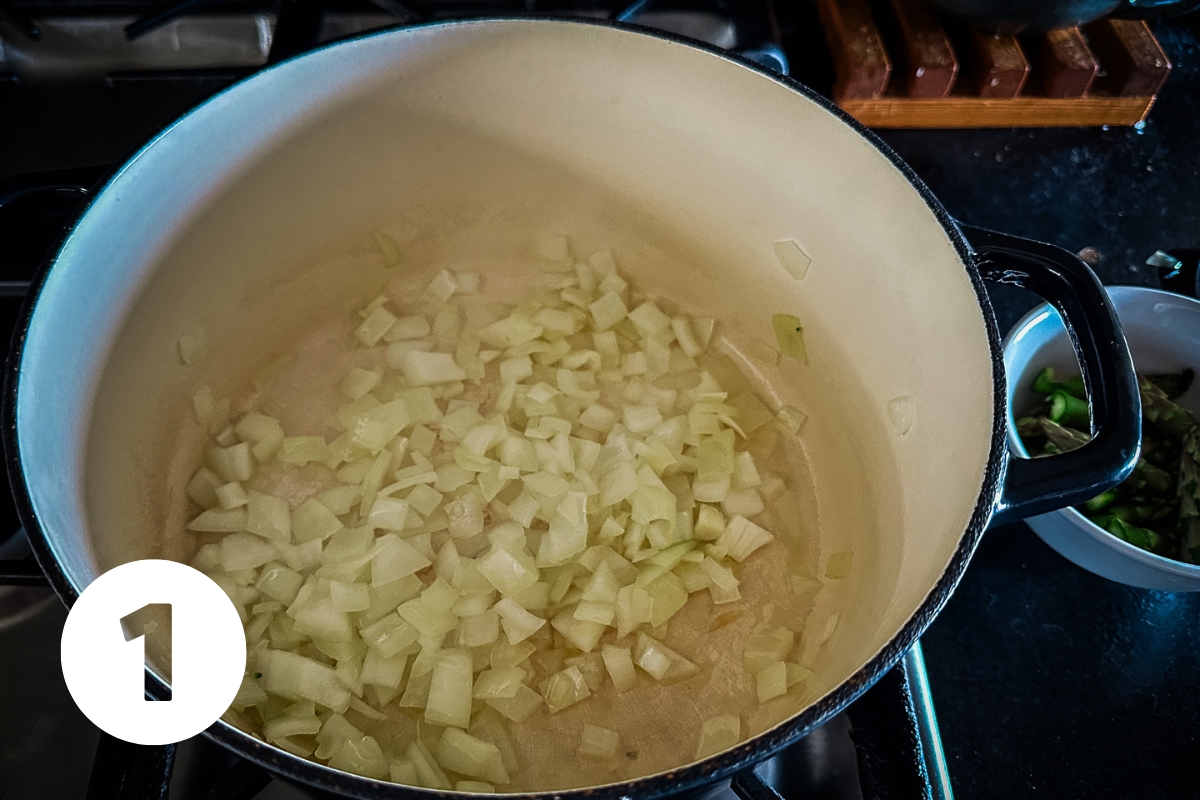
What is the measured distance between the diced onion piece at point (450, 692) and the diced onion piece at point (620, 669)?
12cm

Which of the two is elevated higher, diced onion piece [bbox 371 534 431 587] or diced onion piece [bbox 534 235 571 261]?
diced onion piece [bbox 534 235 571 261]

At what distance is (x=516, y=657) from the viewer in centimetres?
72

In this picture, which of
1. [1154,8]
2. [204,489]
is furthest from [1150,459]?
[204,489]

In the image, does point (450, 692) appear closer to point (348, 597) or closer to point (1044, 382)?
point (348, 597)

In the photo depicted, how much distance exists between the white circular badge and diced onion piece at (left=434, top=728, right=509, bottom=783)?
6.7 inches

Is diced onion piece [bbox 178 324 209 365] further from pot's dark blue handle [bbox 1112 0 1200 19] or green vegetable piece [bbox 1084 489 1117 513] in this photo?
pot's dark blue handle [bbox 1112 0 1200 19]

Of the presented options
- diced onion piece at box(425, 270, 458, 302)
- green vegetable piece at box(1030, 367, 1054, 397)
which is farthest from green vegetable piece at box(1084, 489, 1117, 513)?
diced onion piece at box(425, 270, 458, 302)

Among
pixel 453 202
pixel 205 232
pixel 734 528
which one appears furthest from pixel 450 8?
pixel 734 528

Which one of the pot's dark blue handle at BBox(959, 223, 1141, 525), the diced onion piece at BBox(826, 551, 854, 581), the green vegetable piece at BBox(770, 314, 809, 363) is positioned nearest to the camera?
the pot's dark blue handle at BBox(959, 223, 1141, 525)

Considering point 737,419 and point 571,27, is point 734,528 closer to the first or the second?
point 737,419

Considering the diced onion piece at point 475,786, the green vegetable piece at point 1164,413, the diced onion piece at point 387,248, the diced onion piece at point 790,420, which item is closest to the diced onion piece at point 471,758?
the diced onion piece at point 475,786

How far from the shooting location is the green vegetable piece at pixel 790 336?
0.87m

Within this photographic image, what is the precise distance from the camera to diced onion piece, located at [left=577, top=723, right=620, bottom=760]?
26.5 inches

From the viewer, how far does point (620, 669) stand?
2.37 feet
